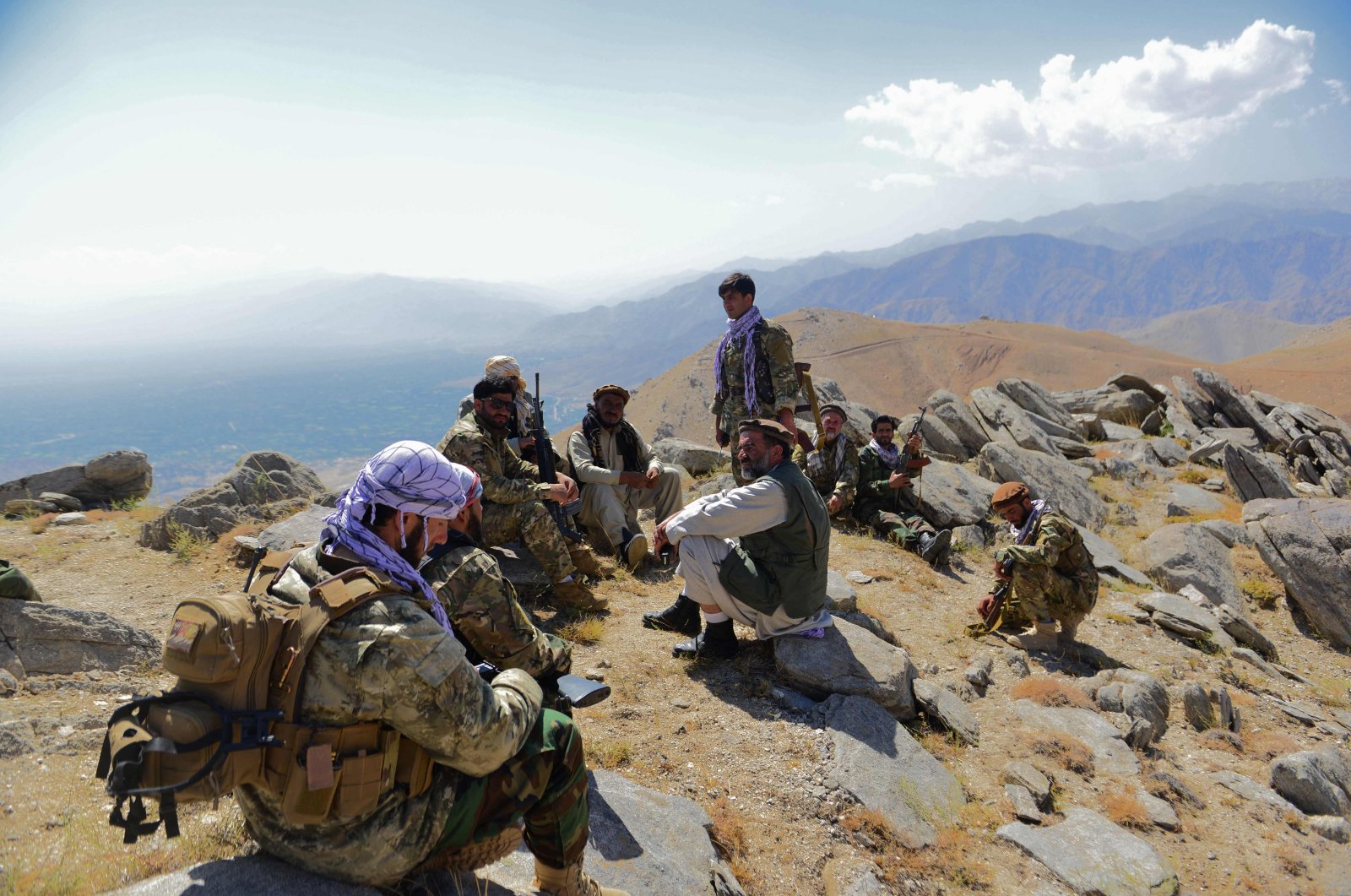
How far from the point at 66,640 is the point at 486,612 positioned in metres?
3.71

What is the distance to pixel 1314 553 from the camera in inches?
367

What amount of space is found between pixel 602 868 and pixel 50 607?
4755 millimetres

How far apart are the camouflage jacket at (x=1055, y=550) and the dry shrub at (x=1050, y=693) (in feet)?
3.95

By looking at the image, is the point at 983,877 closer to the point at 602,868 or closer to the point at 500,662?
the point at 602,868

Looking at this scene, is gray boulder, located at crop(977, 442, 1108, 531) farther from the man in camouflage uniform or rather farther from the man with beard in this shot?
the man with beard

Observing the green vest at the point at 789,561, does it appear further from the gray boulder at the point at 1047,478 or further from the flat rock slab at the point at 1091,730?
the gray boulder at the point at 1047,478

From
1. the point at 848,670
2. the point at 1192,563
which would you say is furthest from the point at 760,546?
the point at 1192,563

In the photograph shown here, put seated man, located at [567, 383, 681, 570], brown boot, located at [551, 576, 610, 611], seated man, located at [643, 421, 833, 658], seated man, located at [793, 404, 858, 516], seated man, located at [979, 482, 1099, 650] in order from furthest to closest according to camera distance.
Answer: seated man, located at [793, 404, 858, 516] → seated man, located at [567, 383, 681, 570] → seated man, located at [979, 482, 1099, 650] → brown boot, located at [551, 576, 610, 611] → seated man, located at [643, 421, 833, 658]

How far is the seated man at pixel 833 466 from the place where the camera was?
986 centimetres

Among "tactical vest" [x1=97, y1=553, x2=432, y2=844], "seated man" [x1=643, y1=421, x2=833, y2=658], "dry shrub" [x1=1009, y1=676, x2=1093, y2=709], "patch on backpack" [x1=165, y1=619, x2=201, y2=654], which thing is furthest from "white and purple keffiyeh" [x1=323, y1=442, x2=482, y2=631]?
"dry shrub" [x1=1009, y1=676, x2=1093, y2=709]

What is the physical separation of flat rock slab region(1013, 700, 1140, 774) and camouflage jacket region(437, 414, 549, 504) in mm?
4638

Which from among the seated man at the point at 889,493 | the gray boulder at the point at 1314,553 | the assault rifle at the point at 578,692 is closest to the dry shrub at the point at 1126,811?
the assault rifle at the point at 578,692

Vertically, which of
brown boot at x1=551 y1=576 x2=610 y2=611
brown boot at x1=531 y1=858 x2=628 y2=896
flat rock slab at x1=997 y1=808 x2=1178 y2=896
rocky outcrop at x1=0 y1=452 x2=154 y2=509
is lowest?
flat rock slab at x1=997 y1=808 x2=1178 y2=896

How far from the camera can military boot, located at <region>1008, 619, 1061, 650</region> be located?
700 centimetres
